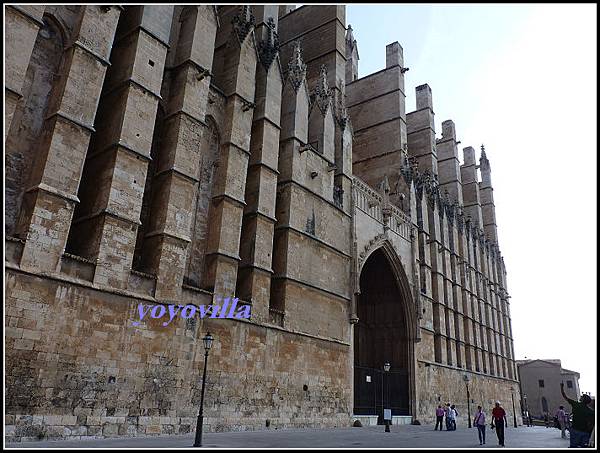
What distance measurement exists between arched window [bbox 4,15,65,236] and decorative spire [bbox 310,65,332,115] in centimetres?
1119

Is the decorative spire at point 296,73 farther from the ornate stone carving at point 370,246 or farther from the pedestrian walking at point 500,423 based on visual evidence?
the pedestrian walking at point 500,423

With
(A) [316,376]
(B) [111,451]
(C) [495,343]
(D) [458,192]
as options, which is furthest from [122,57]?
(C) [495,343]

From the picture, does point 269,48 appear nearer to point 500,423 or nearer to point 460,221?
point 500,423

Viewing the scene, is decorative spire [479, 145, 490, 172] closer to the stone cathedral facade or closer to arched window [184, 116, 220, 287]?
the stone cathedral facade

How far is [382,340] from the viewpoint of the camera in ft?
81.0

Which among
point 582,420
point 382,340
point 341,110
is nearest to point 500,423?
point 582,420

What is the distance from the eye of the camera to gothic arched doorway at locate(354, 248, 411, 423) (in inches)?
867

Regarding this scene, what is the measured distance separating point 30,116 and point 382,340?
1910 centimetres

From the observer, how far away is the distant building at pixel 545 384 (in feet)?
214

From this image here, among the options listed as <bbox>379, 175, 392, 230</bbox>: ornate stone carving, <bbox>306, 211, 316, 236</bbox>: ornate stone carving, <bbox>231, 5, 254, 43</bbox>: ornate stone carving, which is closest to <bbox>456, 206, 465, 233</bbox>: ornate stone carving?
<bbox>379, 175, 392, 230</bbox>: ornate stone carving

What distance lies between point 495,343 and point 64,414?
1350 inches

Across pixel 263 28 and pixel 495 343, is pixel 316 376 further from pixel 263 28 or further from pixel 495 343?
pixel 495 343

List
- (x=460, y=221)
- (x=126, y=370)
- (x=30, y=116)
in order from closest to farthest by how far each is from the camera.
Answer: (x=126, y=370) → (x=30, y=116) → (x=460, y=221)

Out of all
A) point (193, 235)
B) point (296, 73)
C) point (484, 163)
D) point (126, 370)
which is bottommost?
point (126, 370)
